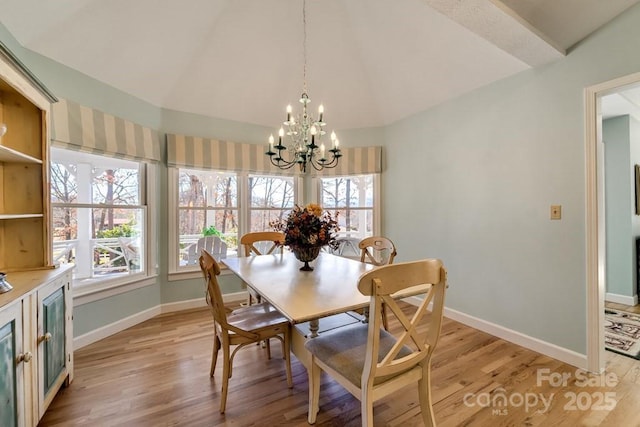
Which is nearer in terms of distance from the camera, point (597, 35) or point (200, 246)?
point (597, 35)

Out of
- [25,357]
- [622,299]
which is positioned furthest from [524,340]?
[25,357]

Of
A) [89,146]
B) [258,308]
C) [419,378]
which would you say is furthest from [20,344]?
[419,378]

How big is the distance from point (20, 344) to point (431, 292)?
2.03 metres

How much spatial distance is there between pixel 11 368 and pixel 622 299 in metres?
5.79

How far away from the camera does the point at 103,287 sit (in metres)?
2.69

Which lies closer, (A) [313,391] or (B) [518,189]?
(A) [313,391]

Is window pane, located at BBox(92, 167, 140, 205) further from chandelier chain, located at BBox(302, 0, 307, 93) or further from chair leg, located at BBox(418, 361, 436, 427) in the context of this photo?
chair leg, located at BBox(418, 361, 436, 427)

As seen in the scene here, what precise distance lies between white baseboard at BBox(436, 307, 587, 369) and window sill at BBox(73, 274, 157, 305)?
138 inches

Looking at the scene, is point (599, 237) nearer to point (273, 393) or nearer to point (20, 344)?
point (273, 393)

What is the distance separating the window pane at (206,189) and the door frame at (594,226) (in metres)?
3.62

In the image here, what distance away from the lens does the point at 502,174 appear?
2650mm

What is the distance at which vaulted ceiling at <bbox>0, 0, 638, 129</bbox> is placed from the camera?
198cm

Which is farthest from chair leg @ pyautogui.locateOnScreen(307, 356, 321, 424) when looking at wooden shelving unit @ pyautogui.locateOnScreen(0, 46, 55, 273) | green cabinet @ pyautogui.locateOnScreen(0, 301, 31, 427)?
wooden shelving unit @ pyautogui.locateOnScreen(0, 46, 55, 273)

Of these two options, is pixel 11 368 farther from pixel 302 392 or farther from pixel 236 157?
pixel 236 157
